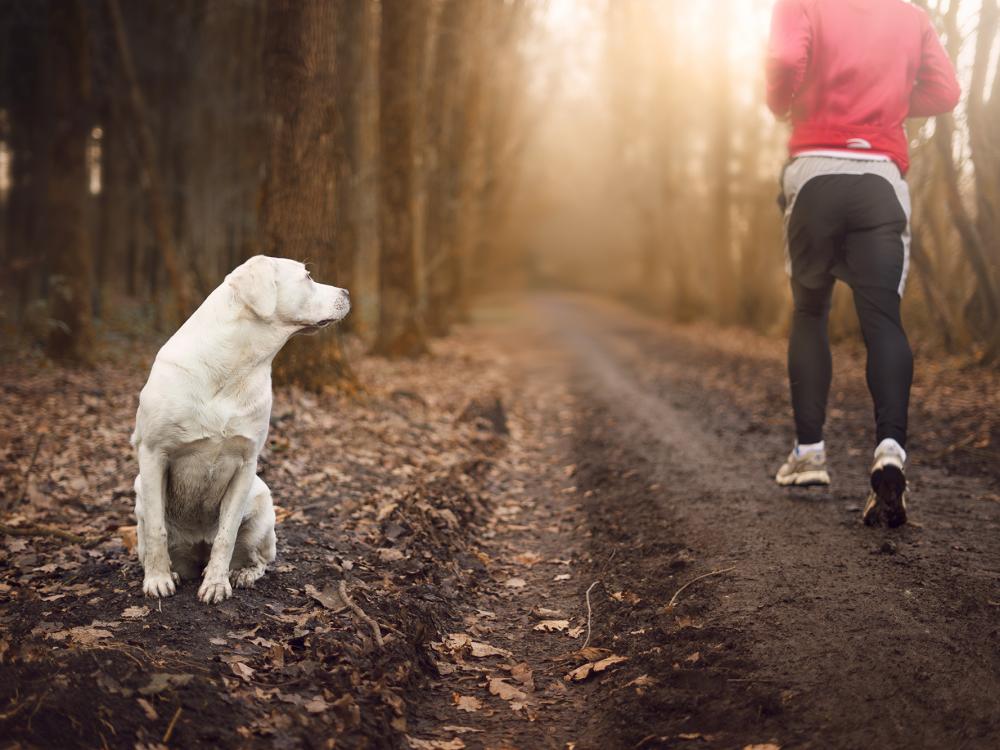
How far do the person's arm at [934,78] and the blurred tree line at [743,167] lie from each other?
6.65m

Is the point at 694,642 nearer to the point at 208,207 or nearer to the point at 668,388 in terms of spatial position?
the point at 668,388

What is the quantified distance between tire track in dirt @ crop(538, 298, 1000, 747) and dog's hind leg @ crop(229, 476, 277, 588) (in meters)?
1.82

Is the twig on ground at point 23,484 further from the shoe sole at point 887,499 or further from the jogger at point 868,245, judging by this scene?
the shoe sole at point 887,499

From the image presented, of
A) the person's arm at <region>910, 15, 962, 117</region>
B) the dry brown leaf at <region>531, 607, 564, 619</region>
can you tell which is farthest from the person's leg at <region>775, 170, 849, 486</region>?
the dry brown leaf at <region>531, 607, 564, 619</region>

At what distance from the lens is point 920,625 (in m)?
3.47

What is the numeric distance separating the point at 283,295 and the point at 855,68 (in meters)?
3.39

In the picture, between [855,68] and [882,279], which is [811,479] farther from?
[855,68]

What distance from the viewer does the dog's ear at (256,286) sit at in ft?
12.9

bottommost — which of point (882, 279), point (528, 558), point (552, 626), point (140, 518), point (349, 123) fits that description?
point (528, 558)

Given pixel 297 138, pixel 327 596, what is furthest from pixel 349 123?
pixel 327 596

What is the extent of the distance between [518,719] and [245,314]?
221cm

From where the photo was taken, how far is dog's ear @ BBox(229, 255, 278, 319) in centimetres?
392

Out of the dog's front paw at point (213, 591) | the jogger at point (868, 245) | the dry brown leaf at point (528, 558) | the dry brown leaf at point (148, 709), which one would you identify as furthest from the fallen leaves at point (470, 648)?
the jogger at point (868, 245)

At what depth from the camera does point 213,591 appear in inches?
157
